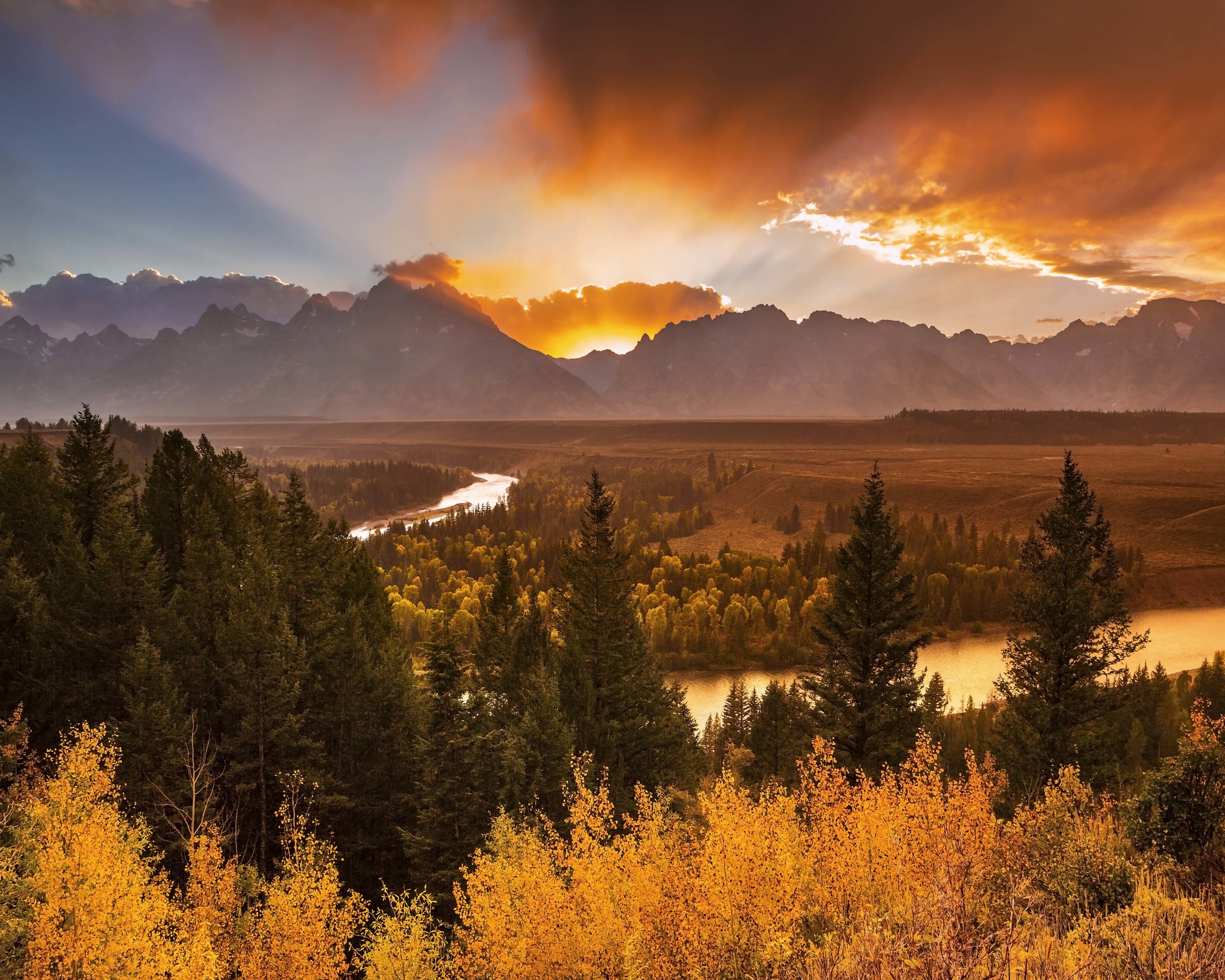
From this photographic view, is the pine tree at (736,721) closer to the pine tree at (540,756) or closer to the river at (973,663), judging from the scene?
the river at (973,663)

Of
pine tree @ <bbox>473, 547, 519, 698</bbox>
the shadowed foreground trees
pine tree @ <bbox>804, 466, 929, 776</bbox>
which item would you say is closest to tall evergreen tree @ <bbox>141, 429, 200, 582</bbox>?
the shadowed foreground trees

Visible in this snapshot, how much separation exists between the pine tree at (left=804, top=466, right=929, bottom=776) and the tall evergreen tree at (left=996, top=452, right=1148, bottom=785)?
5.87 m

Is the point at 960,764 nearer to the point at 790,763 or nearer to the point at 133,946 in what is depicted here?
the point at 790,763

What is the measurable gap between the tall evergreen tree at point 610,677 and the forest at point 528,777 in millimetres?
219

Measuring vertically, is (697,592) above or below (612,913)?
A: below

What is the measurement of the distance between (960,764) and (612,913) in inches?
1708

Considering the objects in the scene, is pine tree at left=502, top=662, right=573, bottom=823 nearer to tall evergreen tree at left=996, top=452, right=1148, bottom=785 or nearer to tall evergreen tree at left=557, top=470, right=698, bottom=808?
tall evergreen tree at left=557, top=470, right=698, bottom=808

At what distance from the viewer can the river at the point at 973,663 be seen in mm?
79312

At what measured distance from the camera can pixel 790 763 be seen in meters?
47.4

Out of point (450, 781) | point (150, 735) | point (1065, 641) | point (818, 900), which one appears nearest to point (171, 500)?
point (150, 735)

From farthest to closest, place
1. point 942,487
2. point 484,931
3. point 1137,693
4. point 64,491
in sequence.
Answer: point 942,487 < point 1137,693 < point 64,491 < point 484,931

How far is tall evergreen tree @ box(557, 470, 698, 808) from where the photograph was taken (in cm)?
3991

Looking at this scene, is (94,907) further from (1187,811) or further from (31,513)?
(31,513)

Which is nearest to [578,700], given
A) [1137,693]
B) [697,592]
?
[1137,693]
